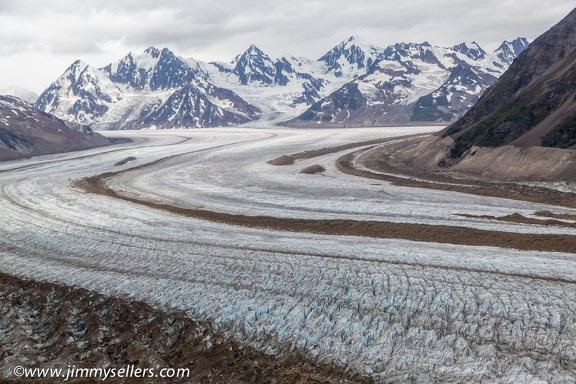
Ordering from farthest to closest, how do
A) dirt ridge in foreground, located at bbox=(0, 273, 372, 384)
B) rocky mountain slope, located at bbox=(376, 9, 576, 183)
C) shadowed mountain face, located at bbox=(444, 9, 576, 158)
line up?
shadowed mountain face, located at bbox=(444, 9, 576, 158) → rocky mountain slope, located at bbox=(376, 9, 576, 183) → dirt ridge in foreground, located at bbox=(0, 273, 372, 384)

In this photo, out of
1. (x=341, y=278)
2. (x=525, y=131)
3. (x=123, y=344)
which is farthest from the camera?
(x=525, y=131)

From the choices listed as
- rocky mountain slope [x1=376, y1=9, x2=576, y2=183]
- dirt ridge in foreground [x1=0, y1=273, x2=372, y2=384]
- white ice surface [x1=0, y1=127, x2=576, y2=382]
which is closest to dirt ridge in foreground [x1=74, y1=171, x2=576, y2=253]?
white ice surface [x1=0, y1=127, x2=576, y2=382]

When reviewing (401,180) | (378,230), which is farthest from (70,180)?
(378,230)

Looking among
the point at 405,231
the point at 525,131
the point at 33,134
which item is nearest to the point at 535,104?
the point at 525,131

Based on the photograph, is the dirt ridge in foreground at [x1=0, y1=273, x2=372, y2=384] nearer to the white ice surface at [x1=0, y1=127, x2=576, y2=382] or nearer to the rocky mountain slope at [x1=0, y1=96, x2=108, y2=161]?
the white ice surface at [x1=0, y1=127, x2=576, y2=382]

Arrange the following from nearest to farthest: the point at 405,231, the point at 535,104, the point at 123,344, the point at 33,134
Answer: the point at 123,344 → the point at 405,231 → the point at 535,104 → the point at 33,134

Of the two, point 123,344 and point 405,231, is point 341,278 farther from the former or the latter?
point 405,231
